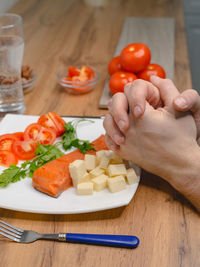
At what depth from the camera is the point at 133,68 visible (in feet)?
5.02

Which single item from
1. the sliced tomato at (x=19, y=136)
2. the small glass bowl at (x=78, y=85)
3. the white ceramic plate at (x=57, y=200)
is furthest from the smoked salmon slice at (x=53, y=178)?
the small glass bowl at (x=78, y=85)

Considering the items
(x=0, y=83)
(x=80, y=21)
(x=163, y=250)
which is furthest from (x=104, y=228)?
(x=80, y=21)

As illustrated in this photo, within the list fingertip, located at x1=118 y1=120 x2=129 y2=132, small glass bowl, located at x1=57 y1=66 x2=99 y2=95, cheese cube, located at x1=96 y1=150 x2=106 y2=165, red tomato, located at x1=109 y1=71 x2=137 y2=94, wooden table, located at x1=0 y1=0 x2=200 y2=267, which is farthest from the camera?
small glass bowl, located at x1=57 y1=66 x2=99 y2=95

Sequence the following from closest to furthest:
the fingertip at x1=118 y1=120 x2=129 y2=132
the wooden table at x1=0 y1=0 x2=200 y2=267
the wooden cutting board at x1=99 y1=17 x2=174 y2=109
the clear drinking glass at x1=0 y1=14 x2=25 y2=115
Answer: the wooden table at x1=0 y1=0 x2=200 y2=267 < the fingertip at x1=118 y1=120 x2=129 y2=132 < the clear drinking glass at x1=0 y1=14 x2=25 y2=115 < the wooden cutting board at x1=99 y1=17 x2=174 y2=109

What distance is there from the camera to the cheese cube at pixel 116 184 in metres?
0.94

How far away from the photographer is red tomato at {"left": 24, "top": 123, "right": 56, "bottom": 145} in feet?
3.93

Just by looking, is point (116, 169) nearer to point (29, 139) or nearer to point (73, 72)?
point (29, 139)

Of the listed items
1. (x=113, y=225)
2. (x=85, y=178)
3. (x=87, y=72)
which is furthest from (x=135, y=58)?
(x=113, y=225)

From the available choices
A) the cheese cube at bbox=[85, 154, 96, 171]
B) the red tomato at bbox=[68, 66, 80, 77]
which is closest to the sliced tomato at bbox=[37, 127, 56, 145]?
the cheese cube at bbox=[85, 154, 96, 171]

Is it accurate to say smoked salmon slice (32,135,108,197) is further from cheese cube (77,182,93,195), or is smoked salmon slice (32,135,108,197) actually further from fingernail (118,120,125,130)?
fingernail (118,120,125,130)

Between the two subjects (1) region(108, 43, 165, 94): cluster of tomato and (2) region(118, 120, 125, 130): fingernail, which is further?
(1) region(108, 43, 165, 94): cluster of tomato

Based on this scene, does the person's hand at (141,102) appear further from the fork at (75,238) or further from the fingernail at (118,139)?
the fork at (75,238)

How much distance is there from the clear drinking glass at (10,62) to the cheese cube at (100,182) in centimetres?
68

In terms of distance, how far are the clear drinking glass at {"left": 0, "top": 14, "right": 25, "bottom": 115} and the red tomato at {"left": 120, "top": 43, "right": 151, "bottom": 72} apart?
0.48m
